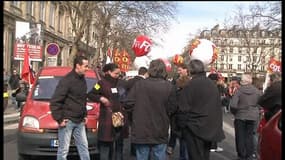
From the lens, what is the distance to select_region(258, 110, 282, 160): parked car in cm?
481

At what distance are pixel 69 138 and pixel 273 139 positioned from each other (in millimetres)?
3119

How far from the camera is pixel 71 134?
7.04 m

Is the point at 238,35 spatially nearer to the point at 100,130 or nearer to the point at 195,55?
the point at 195,55

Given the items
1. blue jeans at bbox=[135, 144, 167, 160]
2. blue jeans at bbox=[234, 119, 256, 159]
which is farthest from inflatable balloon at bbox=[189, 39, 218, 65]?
blue jeans at bbox=[135, 144, 167, 160]

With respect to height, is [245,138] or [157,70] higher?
[157,70]

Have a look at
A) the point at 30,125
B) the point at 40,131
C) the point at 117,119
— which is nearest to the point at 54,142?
the point at 40,131

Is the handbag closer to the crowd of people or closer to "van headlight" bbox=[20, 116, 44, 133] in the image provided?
→ the crowd of people

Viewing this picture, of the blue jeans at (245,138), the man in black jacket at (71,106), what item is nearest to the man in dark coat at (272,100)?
the man in black jacket at (71,106)

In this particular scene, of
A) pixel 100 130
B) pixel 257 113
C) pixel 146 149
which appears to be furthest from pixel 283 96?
pixel 257 113

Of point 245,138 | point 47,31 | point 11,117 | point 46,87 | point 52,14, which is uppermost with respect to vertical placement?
point 52,14

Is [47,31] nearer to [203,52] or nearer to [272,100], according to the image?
[203,52]

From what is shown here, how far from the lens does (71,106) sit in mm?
6762

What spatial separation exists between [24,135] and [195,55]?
3.59m

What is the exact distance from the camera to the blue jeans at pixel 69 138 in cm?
684
